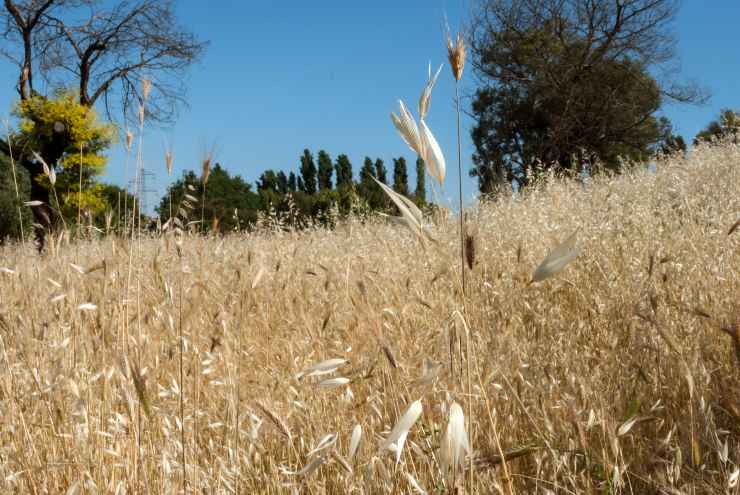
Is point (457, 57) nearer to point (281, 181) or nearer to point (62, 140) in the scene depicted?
point (62, 140)

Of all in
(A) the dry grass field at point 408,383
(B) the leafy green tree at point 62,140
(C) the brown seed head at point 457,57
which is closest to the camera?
(C) the brown seed head at point 457,57

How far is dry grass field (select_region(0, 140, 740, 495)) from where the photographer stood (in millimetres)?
1188

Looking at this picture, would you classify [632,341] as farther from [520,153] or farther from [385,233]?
[520,153]

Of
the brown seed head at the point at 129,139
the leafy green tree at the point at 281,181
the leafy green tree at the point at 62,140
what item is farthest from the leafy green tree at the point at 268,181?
A: the brown seed head at the point at 129,139

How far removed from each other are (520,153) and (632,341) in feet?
56.5

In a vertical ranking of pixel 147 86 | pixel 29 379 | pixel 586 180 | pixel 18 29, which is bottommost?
pixel 29 379

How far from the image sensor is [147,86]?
143cm

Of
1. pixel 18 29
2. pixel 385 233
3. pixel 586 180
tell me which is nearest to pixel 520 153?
pixel 586 180

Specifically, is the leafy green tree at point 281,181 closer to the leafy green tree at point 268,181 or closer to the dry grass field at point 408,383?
the leafy green tree at point 268,181

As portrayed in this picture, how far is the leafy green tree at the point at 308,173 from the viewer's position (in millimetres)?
45406

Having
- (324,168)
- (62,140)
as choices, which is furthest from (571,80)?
(324,168)

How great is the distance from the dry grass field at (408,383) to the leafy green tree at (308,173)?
42.6 meters

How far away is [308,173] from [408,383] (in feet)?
147

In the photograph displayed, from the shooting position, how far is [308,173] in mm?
45562
